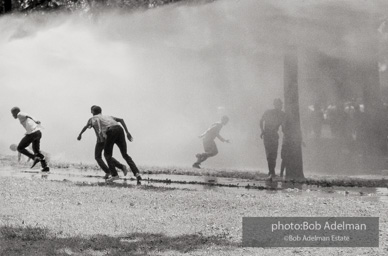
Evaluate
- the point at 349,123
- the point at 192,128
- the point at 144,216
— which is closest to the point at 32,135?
the point at 144,216

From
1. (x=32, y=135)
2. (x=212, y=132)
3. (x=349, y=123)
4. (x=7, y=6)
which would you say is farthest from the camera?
(x=349, y=123)

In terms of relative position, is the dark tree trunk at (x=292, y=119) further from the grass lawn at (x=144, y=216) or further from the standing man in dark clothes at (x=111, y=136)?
the standing man in dark clothes at (x=111, y=136)

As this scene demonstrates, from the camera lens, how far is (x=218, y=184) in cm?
1343

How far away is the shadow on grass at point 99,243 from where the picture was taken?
6566mm

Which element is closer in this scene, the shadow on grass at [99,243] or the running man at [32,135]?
the shadow on grass at [99,243]

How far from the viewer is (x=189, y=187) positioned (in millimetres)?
12781

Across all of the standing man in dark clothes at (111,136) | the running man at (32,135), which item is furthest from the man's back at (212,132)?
the standing man in dark clothes at (111,136)

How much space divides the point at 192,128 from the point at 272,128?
1588 cm

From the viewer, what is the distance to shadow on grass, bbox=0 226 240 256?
6.57 metres

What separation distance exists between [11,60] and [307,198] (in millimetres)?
18413

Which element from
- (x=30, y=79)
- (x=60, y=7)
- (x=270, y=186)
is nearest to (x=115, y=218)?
(x=270, y=186)

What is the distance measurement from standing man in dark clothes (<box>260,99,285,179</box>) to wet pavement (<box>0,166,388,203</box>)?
1.16m

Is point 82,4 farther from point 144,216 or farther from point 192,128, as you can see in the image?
point 144,216

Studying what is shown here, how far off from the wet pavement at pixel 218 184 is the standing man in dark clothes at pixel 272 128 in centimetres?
116
